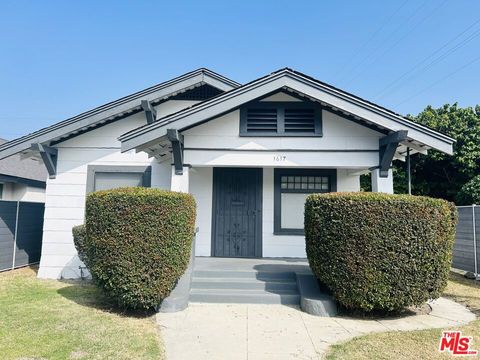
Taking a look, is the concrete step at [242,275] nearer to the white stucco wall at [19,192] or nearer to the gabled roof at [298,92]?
the gabled roof at [298,92]

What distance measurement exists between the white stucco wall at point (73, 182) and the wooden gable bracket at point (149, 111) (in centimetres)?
26

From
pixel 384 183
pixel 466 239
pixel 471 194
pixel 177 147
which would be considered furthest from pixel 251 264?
pixel 471 194

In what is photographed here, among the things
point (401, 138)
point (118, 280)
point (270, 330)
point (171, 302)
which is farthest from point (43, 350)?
point (401, 138)

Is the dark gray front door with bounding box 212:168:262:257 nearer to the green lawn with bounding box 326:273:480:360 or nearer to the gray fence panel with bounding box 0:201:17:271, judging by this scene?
the green lawn with bounding box 326:273:480:360

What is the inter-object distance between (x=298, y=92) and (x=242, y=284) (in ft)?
14.5

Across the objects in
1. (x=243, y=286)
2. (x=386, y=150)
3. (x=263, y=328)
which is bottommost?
(x=263, y=328)

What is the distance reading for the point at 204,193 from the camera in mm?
9266

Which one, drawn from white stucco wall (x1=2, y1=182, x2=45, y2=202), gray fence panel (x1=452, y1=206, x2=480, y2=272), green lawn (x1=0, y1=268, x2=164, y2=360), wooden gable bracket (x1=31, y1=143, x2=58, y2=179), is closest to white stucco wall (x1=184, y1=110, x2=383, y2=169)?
green lawn (x1=0, y1=268, x2=164, y2=360)

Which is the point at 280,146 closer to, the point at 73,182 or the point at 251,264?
the point at 251,264

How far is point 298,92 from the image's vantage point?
7512 mm

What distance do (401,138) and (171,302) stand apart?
559 centimetres

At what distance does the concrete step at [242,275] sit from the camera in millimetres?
7070

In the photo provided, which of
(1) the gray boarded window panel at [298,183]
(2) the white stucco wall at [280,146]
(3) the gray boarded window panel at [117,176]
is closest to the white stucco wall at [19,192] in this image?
(3) the gray boarded window panel at [117,176]

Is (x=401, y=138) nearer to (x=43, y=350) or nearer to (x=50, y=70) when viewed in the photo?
(x=43, y=350)
